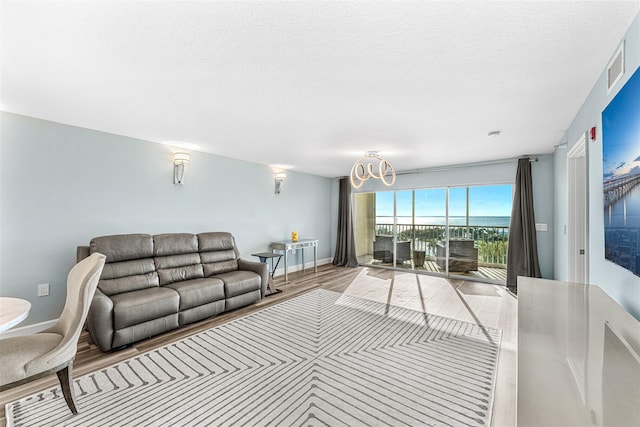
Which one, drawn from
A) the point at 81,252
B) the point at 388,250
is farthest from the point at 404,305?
the point at 81,252

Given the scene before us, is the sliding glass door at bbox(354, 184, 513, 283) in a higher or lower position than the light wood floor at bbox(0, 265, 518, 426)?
higher

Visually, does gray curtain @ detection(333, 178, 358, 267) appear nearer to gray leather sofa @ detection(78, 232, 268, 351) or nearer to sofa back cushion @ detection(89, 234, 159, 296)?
gray leather sofa @ detection(78, 232, 268, 351)

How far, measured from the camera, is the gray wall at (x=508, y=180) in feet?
15.4

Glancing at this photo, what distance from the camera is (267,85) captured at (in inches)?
89.9

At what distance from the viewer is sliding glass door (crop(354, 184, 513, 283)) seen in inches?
212

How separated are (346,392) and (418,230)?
15.9 feet

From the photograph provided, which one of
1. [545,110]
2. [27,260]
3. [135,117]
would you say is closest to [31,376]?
[27,260]

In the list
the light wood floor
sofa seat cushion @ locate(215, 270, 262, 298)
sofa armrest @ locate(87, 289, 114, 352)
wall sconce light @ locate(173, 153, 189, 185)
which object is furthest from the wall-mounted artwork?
wall sconce light @ locate(173, 153, 189, 185)

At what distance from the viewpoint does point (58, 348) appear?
5.84 ft

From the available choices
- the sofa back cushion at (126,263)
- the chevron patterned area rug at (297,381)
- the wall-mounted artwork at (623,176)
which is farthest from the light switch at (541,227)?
the sofa back cushion at (126,263)

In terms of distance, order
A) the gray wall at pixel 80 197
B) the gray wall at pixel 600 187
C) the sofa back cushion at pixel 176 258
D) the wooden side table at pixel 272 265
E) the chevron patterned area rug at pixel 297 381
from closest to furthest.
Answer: the gray wall at pixel 600 187 → the chevron patterned area rug at pixel 297 381 → the gray wall at pixel 80 197 → the sofa back cushion at pixel 176 258 → the wooden side table at pixel 272 265

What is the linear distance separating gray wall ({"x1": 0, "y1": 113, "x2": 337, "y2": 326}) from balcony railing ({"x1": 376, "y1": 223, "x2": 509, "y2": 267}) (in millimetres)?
3821

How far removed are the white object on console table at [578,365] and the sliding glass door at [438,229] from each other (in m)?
4.29

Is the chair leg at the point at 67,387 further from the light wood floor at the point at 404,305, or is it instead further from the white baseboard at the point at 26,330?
the white baseboard at the point at 26,330
